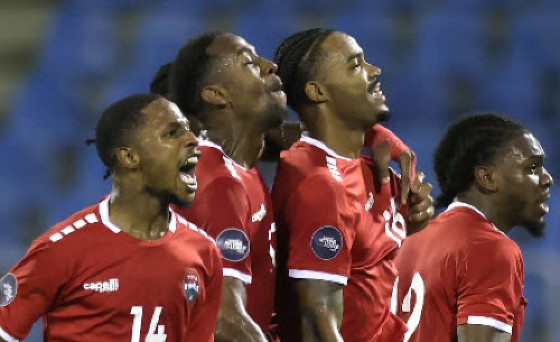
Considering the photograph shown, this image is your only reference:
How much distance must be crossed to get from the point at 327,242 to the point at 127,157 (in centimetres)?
69

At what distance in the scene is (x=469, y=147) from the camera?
147 inches

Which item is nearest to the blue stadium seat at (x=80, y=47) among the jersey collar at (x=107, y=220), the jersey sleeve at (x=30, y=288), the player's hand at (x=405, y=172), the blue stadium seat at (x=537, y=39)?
the blue stadium seat at (x=537, y=39)

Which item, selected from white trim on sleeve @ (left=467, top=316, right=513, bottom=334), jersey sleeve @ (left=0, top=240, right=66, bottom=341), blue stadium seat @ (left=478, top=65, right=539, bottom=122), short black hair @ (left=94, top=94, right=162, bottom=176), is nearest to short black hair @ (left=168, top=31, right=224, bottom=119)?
short black hair @ (left=94, top=94, right=162, bottom=176)

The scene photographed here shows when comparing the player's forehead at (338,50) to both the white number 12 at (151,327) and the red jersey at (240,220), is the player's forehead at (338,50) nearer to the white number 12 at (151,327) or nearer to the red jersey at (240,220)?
the red jersey at (240,220)

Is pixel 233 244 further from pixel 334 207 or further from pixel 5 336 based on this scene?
pixel 5 336

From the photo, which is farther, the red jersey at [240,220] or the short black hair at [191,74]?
the short black hair at [191,74]

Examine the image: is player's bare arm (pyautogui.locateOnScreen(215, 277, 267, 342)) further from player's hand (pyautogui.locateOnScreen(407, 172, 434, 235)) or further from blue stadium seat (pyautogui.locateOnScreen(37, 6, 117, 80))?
blue stadium seat (pyautogui.locateOnScreen(37, 6, 117, 80))

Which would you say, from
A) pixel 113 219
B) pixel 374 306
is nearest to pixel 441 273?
pixel 374 306

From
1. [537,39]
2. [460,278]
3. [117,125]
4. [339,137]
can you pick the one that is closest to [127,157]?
[117,125]

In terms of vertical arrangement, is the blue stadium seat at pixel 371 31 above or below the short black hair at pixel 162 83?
below

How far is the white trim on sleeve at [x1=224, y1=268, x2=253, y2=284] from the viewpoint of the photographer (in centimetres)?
320

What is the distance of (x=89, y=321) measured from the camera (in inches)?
116

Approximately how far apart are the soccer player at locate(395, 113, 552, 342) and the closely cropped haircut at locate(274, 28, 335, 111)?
53cm

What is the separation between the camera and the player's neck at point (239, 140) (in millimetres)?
3475
